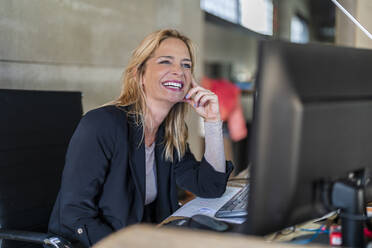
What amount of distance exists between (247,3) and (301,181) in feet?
20.1

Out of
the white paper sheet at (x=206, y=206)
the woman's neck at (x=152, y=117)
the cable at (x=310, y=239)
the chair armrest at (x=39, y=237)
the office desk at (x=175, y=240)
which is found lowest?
the chair armrest at (x=39, y=237)

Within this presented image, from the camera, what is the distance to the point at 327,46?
0.85 meters

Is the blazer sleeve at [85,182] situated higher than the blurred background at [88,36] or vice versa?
the blurred background at [88,36]

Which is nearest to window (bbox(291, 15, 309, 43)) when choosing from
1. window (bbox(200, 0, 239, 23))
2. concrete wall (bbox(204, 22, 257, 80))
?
concrete wall (bbox(204, 22, 257, 80))

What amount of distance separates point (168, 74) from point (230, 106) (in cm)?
392

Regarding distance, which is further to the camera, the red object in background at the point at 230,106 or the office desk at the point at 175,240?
the red object in background at the point at 230,106

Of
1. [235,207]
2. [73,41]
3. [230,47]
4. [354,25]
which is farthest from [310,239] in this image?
[230,47]

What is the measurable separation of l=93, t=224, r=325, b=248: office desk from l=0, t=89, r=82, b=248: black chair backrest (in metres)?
0.85

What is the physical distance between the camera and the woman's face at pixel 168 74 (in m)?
1.72

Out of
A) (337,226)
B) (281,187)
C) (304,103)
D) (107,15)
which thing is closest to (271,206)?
(281,187)

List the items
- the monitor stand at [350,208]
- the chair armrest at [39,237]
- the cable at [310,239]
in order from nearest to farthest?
the monitor stand at [350,208], the cable at [310,239], the chair armrest at [39,237]

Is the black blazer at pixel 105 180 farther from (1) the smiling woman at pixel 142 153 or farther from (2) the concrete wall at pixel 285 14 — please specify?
(2) the concrete wall at pixel 285 14

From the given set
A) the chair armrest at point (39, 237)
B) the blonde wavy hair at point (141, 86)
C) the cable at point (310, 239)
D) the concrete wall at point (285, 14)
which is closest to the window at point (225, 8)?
the concrete wall at point (285, 14)

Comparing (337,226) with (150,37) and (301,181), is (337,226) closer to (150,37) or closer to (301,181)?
(301,181)
